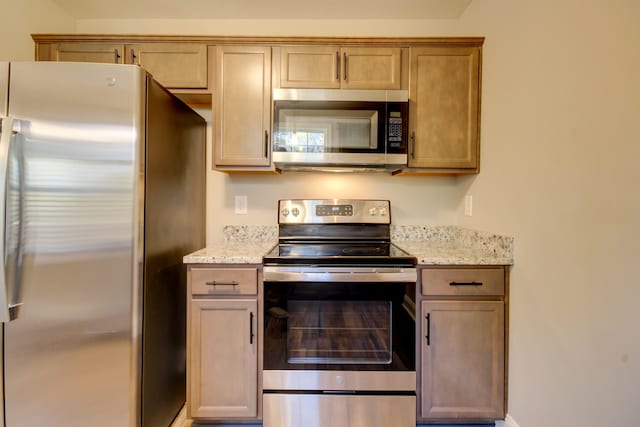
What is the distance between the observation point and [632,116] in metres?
0.94

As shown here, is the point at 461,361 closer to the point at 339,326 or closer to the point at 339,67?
the point at 339,326

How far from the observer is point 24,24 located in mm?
1812

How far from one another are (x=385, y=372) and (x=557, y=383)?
719 millimetres

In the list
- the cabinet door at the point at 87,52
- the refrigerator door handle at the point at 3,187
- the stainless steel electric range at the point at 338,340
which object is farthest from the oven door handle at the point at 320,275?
the cabinet door at the point at 87,52

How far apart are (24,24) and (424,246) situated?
2869mm

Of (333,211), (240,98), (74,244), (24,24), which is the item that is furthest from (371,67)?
(24,24)

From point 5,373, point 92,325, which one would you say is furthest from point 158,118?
point 5,373

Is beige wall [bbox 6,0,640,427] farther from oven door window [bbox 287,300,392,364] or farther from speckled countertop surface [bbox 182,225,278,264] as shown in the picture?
speckled countertop surface [bbox 182,225,278,264]

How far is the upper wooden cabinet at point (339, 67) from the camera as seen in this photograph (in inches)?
71.2

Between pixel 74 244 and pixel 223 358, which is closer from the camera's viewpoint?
pixel 74 244

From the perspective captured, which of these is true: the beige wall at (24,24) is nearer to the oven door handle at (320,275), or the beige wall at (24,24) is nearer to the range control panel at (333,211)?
the range control panel at (333,211)

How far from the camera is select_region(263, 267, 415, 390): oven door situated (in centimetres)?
149

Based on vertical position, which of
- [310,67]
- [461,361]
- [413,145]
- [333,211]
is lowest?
[461,361]

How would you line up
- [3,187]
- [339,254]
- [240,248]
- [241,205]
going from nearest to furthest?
[3,187] < [339,254] < [240,248] < [241,205]
